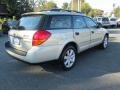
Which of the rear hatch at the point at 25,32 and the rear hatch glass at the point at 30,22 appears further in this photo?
the rear hatch glass at the point at 30,22

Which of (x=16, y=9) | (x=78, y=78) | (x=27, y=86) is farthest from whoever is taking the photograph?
(x=16, y=9)

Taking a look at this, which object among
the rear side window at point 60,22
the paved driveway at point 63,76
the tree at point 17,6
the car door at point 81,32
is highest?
the tree at point 17,6

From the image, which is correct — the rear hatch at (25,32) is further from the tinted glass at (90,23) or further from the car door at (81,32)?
the tinted glass at (90,23)

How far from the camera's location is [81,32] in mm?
7246

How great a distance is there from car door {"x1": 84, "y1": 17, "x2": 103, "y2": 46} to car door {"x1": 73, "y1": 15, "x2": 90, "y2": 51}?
30 cm

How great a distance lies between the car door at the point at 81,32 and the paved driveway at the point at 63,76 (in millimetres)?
612

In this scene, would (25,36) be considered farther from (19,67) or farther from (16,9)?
(16,9)

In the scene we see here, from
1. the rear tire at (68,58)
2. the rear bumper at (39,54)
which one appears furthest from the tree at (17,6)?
the rear bumper at (39,54)

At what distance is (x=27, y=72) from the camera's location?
6.48 m

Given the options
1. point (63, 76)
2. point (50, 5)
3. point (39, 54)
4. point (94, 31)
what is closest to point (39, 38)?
point (39, 54)

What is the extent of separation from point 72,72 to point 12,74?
5.43 ft

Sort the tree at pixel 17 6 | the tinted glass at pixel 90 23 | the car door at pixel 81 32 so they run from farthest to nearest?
the tree at pixel 17 6, the tinted glass at pixel 90 23, the car door at pixel 81 32

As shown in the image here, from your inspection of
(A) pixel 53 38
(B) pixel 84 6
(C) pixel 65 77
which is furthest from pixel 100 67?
(B) pixel 84 6

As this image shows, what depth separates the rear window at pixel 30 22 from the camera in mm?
6075
